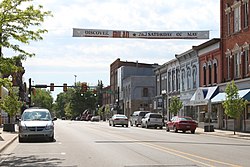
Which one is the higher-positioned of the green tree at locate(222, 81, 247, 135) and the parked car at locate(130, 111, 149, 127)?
the green tree at locate(222, 81, 247, 135)

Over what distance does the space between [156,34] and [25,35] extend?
47.6ft

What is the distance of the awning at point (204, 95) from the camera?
4375cm

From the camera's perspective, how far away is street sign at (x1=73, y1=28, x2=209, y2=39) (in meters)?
30.2

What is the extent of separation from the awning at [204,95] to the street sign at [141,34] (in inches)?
519

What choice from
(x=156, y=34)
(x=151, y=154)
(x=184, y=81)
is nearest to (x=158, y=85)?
(x=184, y=81)

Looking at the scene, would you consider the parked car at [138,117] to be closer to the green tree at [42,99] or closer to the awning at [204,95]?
the awning at [204,95]

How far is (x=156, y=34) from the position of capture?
31.0 meters

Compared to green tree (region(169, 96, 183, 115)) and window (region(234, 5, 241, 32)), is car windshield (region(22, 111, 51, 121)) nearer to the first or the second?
window (region(234, 5, 241, 32))

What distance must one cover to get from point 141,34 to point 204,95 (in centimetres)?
1639

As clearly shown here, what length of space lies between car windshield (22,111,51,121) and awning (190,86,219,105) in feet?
69.5

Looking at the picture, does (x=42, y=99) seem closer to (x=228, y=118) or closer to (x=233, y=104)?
(x=228, y=118)

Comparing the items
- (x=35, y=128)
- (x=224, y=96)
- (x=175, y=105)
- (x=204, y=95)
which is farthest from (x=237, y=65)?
(x=35, y=128)

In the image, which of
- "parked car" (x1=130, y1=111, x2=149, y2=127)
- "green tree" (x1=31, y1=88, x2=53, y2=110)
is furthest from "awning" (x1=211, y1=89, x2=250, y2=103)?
"green tree" (x1=31, y1=88, x2=53, y2=110)

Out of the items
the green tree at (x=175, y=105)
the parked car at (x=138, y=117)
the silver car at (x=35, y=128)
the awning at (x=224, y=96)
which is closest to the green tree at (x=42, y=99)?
the parked car at (x=138, y=117)
